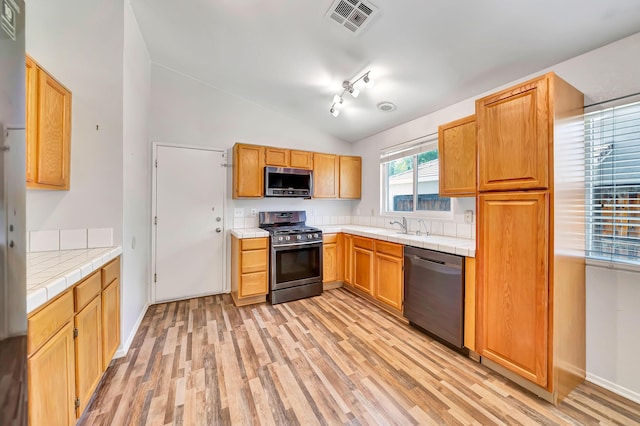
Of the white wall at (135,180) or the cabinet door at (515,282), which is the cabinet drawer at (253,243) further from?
the cabinet door at (515,282)

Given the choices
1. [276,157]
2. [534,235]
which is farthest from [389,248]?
[276,157]

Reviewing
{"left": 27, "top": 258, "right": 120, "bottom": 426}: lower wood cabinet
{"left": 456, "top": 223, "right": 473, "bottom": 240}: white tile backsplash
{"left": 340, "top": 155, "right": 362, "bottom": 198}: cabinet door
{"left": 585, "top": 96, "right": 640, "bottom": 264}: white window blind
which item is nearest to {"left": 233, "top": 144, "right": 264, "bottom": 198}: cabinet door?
{"left": 340, "top": 155, "right": 362, "bottom": 198}: cabinet door

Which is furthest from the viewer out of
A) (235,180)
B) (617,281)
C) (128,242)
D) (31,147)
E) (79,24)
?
(235,180)

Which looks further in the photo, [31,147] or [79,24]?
[79,24]

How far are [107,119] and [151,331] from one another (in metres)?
2.02

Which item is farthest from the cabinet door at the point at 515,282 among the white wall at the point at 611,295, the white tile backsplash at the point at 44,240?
the white tile backsplash at the point at 44,240

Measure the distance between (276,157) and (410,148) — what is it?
1.85 meters

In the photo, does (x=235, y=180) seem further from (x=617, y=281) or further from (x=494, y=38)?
(x=617, y=281)

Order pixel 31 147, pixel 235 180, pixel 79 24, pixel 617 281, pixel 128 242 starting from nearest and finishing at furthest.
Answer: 1. pixel 31 147
2. pixel 617 281
3. pixel 79 24
4. pixel 128 242
5. pixel 235 180

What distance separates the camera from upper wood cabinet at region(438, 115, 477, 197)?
87.4 inches

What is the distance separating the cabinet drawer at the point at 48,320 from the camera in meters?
0.99

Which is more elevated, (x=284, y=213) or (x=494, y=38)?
(x=494, y=38)

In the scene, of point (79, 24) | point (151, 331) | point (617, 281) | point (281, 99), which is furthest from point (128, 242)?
point (617, 281)

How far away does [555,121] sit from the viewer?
155 centimetres
